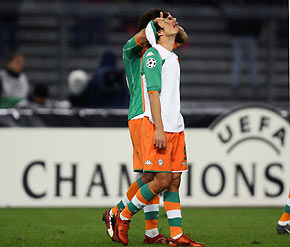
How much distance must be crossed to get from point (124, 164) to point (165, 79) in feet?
11.5

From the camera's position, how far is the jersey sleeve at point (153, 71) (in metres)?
5.33

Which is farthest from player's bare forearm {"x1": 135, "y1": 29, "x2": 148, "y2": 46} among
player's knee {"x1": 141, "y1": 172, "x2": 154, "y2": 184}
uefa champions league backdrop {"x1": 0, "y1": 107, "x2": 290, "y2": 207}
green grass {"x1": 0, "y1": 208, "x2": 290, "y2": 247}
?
uefa champions league backdrop {"x1": 0, "y1": 107, "x2": 290, "y2": 207}

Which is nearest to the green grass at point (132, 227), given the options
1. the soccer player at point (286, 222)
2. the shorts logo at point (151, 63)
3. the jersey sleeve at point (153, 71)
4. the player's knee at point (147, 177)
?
the soccer player at point (286, 222)

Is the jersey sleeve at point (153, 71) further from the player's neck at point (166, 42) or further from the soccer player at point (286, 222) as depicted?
the soccer player at point (286, 222)

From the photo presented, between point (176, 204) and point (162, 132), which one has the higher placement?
point (162, 132)

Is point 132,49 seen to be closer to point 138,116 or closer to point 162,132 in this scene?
point 138,116

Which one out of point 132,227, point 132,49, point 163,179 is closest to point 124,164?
point 132,227

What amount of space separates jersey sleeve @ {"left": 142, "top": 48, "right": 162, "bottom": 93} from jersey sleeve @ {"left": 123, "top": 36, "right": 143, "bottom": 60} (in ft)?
1.24

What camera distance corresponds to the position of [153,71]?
534cm

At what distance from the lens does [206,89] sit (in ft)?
48.6

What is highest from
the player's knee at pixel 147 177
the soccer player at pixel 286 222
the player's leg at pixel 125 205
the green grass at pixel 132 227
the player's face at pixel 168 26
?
the player's face at pixel 168 26

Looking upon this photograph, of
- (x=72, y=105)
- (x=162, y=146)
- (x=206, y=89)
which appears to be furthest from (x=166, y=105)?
(x=206, y=89)

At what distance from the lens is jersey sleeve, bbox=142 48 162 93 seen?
5328 millimetres

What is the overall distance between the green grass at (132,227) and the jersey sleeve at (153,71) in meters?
1.26
